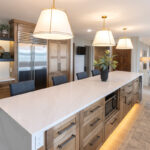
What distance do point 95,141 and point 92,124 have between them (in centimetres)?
26

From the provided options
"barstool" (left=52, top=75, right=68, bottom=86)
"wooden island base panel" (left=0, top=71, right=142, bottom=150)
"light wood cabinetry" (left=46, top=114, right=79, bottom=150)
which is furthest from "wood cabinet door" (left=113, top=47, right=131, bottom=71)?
"light wood cabinetry" (left=46, top=114, right=79, bottom=150)

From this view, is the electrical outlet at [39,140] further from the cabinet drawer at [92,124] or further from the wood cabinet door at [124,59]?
the wood cabinet door at [124,59]

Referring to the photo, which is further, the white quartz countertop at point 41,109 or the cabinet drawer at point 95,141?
the cabinet drawer at point 95,141

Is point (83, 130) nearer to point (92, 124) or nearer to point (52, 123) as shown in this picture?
point (92, 124)

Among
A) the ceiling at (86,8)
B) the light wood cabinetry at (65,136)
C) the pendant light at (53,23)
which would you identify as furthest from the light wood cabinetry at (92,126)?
the ceiling at (86,8)

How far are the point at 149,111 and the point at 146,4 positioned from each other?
2.56 m

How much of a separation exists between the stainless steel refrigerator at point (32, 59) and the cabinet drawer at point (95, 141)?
8.91 ft

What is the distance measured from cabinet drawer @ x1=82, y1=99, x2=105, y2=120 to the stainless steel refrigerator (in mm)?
2646

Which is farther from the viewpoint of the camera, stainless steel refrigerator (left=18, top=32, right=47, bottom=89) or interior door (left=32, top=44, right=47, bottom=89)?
interior door (left=32, top=44, right=47, bottom=89)

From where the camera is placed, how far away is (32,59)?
3891 millimetres

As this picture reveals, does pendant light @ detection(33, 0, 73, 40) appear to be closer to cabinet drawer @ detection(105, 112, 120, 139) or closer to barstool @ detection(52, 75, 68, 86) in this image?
barstool @ detection(52, 75, 68, 86)

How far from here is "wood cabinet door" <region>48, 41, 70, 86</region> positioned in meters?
4.35

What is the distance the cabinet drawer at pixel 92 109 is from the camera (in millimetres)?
1522

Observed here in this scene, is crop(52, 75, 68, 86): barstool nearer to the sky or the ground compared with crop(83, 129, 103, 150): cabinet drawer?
nearer to the sky
